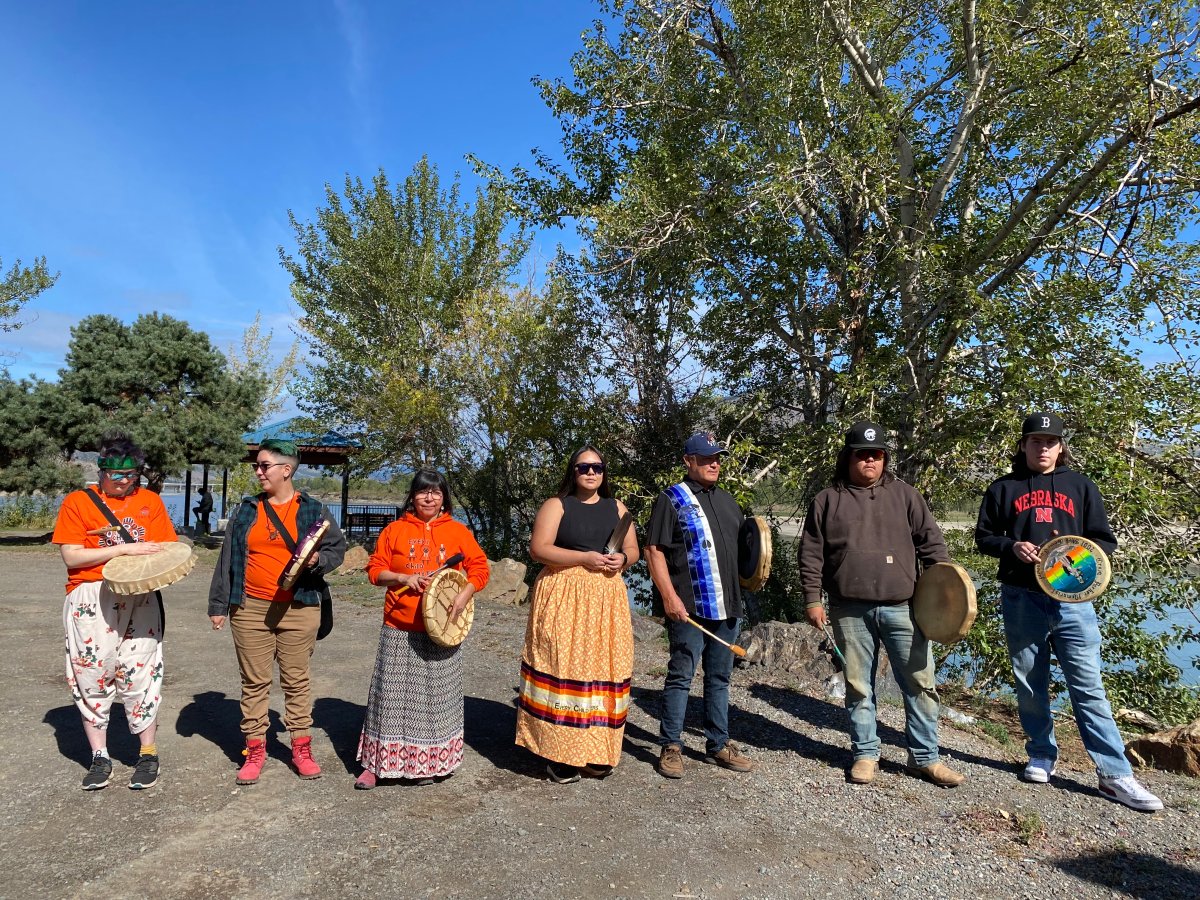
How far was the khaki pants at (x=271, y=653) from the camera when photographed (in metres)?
4.05

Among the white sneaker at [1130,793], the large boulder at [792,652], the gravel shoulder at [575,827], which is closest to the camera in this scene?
the gravel shoulder at [575,827]

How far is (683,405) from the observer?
38.5 ft

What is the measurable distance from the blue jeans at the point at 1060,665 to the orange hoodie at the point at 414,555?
2.93 m

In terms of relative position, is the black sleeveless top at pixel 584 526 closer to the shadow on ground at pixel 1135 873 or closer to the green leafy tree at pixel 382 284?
the shadow on ground at pixel 1135 873

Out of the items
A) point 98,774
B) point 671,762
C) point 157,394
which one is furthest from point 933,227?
point 157,394

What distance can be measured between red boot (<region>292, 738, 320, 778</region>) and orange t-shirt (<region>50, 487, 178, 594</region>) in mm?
1269

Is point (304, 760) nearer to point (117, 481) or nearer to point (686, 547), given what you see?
point (117, 481)

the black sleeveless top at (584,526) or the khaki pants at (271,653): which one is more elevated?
the black sleeveless top at (584,526)

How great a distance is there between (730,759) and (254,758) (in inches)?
100

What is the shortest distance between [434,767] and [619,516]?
1.61 m

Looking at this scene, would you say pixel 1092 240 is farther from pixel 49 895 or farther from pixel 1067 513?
pixel 49 895

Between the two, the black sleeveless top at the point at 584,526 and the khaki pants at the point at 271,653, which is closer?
the khaki pants at the point at 271,653

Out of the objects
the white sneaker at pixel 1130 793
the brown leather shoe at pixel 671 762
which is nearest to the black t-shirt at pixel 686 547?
the brown leather shoe at pixel 671 762

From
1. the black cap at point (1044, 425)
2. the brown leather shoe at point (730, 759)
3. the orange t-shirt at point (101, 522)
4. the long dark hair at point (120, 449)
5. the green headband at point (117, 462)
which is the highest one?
the black cap at point (1044, 425)
